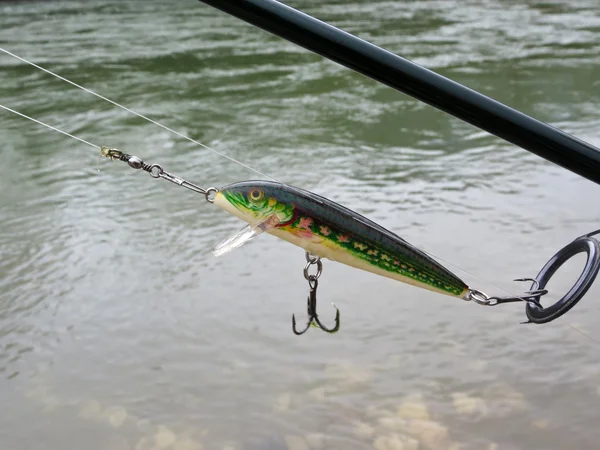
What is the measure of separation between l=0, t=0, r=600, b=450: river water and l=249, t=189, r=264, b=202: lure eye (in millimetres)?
679

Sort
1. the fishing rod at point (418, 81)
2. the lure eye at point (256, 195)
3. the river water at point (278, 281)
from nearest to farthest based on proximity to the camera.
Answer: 1. the fishing rod at point (418, 81)
2. the lure eye at point (256, 195)
3. the river water at point (278, 281)

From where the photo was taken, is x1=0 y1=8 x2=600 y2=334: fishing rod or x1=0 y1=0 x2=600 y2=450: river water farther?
x1=0 y1=0 x2=600 y2=450: river water

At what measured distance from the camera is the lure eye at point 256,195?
28.0 inches

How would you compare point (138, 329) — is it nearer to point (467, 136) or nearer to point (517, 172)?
point (517, 172)

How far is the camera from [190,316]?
5.22 ft

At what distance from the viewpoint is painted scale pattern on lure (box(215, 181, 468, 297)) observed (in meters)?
0.72

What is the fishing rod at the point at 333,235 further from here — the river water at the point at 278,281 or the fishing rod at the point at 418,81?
the river water at the point at 278,281

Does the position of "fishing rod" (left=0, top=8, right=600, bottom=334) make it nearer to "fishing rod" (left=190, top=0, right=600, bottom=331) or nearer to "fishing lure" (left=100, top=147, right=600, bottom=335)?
"fishing lure" (left=100, top=147, right=600, bottom=335)

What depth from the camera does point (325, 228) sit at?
73 centimetres

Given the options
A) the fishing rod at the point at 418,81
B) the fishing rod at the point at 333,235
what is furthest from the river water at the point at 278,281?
the fishing rod at the point at 418,81

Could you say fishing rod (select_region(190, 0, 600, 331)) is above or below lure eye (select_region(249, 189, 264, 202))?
above

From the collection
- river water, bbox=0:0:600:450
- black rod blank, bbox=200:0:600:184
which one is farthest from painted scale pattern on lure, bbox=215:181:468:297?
river water, bbox=0:0:600:450

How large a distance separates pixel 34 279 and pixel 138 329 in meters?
0.36

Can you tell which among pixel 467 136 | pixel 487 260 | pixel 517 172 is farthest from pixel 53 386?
pixel 467 136
